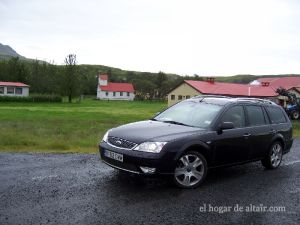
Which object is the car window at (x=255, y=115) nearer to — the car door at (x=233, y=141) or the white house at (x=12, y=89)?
the car door at (x=233, y=141)

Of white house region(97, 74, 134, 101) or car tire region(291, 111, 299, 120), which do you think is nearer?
car tire region(291, 111, 299, 120)

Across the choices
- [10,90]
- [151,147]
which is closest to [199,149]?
[151,147]

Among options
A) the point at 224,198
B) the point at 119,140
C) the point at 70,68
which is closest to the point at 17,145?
the point at 119,140

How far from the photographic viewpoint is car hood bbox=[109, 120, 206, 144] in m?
6.40

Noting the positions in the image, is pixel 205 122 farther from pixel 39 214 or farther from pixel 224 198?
pixel 39 214

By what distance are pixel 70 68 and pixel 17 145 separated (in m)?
61.8

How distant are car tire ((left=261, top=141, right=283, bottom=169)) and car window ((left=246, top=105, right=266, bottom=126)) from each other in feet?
2.21

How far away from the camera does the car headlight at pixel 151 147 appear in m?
6.22

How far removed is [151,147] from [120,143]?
0.62 meters

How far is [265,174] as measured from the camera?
8.05 metres

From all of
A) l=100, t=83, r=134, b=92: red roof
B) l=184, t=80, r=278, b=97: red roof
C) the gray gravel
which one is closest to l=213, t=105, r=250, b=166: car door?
the gray gravel

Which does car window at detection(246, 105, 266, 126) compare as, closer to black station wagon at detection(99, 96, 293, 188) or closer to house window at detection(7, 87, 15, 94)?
black station wagon at detection(99, 96, 293, 188)

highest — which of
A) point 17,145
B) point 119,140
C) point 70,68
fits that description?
point 70,68

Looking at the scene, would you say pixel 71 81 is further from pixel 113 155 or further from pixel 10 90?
pixel 113 155
